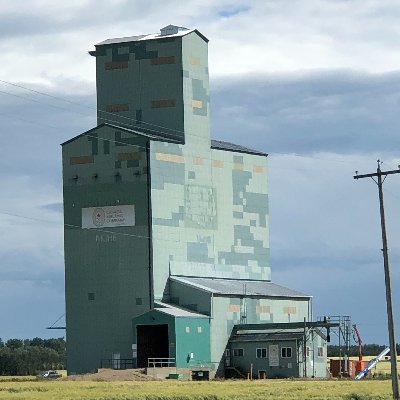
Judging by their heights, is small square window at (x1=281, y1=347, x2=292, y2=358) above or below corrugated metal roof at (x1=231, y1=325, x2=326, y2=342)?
below

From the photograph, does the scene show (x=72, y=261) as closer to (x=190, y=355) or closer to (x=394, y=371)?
(x=190, y=355)

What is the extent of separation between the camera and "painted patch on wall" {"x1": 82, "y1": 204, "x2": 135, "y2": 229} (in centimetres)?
10588

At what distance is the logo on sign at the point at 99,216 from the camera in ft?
351

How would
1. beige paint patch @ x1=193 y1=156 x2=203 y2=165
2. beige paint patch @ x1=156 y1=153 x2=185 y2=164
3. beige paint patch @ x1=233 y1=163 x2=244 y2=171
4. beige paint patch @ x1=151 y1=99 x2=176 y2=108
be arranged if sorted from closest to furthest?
beige paint patch @ x1=156 y1=153 x2=185 y2=164 < beige paint patch @ x1=193 y1=156 x2=203 y2=165 < beige paint patch @ x1=151 y1=99 x2=176 y2=108 < beige paint patch @ x1=233 y1=163 x2=244 y2=171

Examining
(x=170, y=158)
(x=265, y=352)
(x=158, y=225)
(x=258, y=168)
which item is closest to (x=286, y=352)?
(x=265, y=352)

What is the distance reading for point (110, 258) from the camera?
348 ft

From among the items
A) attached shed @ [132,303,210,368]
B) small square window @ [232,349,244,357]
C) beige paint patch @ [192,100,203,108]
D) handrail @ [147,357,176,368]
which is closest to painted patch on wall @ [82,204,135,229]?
attached shed @ [132,303,210,368]

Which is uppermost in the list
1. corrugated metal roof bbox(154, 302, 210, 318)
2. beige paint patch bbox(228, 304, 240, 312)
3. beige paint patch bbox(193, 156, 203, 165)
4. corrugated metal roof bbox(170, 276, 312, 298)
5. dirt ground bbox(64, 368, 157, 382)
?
beige paint patch bbox(193, 156, 203, 165)

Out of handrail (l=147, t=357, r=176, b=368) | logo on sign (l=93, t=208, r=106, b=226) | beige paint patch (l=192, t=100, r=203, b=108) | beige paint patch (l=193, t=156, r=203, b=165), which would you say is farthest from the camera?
beige paint patch (l=192, t=100, r=203, b=108)

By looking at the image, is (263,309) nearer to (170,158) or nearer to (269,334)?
(269,334)

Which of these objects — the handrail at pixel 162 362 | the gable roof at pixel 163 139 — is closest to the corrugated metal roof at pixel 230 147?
the gable roof at pixel 163 139

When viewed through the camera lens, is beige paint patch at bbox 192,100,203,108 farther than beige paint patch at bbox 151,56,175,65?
Yes

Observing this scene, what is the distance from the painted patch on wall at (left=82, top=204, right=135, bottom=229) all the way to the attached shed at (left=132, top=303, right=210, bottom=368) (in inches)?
303

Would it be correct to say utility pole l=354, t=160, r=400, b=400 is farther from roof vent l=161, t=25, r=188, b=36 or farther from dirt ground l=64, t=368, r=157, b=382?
roof vent l=161, t=25, r=188, b=36
